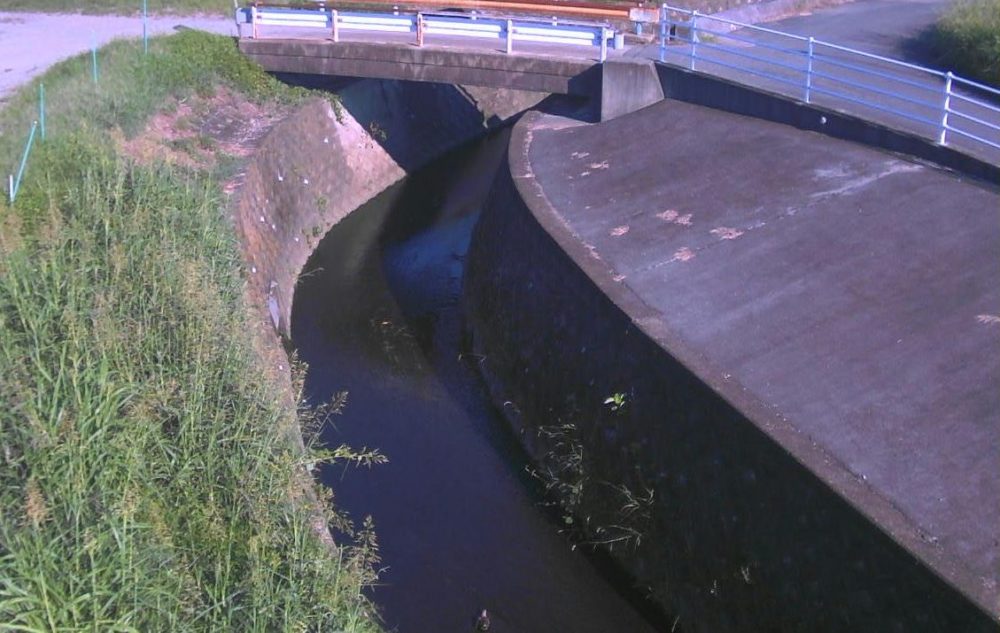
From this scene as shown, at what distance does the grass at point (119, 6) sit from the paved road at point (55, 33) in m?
0.51

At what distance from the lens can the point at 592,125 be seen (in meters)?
19.1

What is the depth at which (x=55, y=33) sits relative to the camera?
82.3 feet

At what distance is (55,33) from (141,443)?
19.5 metres

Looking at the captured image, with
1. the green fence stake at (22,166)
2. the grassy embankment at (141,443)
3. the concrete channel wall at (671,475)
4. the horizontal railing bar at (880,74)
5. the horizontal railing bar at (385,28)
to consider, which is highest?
the horizontal railing bar at (385,28)

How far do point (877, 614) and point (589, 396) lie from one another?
4.74 m

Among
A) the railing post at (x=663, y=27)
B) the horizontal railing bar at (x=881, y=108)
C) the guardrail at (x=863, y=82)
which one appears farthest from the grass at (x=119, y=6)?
the horizontal railing bar at (x=881, y=108)

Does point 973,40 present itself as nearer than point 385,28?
Yes

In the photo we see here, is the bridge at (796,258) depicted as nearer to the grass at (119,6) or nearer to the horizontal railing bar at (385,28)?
the horizontal railing bar at (385,28)

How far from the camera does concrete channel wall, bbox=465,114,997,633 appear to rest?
810 centimetres

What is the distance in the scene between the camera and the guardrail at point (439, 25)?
19984 millimetres

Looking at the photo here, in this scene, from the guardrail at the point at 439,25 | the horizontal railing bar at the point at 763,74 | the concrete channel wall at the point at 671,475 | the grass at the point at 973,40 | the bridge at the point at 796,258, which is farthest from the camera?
the guardrail at the point at 439,25

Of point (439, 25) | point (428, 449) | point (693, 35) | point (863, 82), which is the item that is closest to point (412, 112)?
point (439, 25)

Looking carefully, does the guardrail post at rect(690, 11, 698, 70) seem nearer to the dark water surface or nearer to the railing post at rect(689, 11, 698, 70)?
the railing post at rect(689, 11, 698, 70)

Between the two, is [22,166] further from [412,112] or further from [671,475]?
[412,112]
